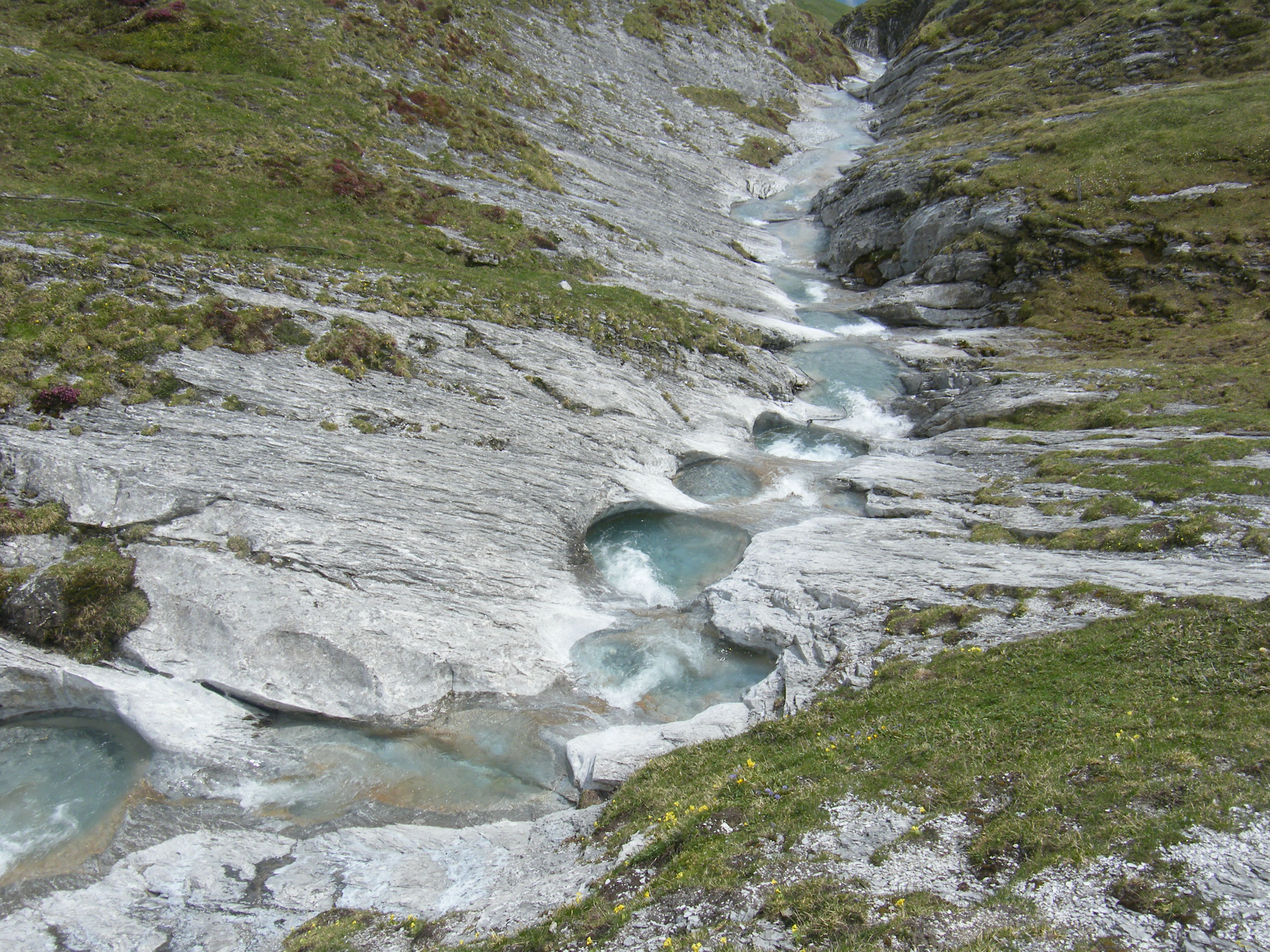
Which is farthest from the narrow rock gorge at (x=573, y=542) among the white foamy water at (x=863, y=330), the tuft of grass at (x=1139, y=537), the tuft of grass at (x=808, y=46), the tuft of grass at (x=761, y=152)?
the tuft of grass at (x=808, y=46)

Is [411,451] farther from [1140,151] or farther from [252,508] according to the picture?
[1140,151]

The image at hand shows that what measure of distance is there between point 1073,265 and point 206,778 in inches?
2682

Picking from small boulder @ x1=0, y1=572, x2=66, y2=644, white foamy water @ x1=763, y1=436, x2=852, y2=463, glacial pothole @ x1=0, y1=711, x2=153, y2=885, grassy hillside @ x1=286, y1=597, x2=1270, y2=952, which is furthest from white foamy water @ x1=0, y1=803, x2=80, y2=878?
white foamy water @ x1=763, y1=436, x2=852, y2=463

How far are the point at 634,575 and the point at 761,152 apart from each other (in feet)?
335

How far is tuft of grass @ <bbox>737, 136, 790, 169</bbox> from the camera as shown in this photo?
341 ft

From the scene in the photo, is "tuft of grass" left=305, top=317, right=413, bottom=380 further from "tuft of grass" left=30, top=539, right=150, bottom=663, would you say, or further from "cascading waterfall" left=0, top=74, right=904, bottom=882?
"cascading waterfall" left=0, top=74, right=904, bottom=882

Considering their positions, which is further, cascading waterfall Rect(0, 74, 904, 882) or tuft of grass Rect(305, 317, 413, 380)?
tuft of grass Rect(305, 317, 413, 380)

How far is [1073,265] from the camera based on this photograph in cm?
5262

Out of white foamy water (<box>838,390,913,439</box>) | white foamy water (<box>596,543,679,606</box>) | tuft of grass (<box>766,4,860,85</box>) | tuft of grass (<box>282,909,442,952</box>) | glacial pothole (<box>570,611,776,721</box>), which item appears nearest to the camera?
tuft of grass (<box>282,909,442,952</box>)

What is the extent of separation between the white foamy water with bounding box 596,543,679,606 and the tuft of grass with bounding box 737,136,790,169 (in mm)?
94722

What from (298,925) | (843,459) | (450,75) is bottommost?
(298,925)

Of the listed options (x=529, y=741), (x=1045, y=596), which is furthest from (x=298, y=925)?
(x=1045, y=596)

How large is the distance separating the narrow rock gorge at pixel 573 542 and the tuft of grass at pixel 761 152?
51127 millimetres

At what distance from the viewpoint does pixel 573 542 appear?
1128 inches
